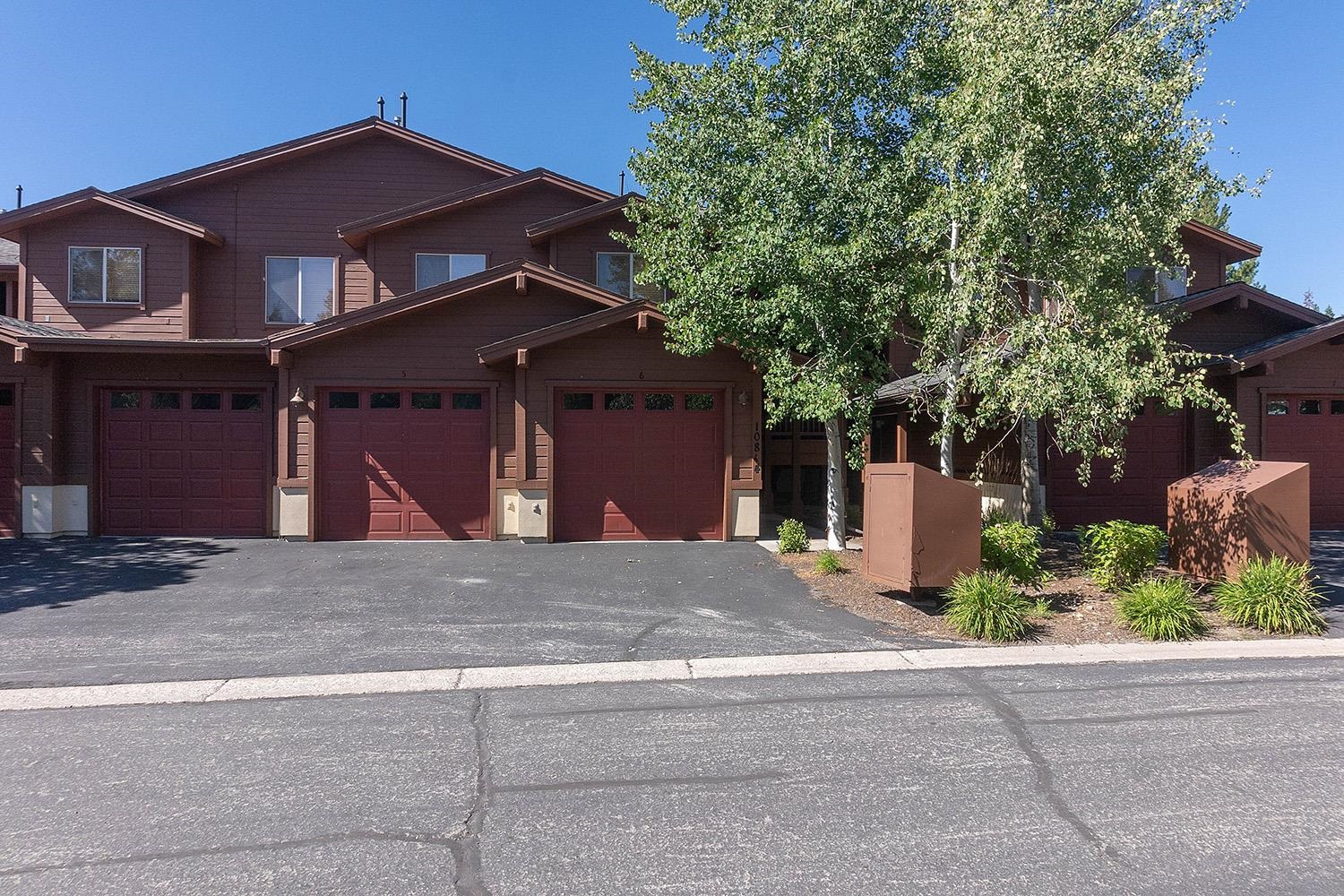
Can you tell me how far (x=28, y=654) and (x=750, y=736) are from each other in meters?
6.70

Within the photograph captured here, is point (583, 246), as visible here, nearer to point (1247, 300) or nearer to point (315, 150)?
point (315, 150)

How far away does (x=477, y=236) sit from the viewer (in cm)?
1672

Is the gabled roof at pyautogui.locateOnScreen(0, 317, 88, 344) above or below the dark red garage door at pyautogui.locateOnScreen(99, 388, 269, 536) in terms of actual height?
above

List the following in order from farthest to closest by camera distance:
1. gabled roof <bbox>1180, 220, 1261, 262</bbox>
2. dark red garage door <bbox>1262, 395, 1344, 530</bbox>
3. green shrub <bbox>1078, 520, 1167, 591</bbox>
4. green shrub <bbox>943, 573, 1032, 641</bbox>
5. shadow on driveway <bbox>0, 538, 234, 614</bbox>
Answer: gabled roof <bbox>1180, 220, 1261, 262</bbox>, dark red garage door <bbox>1262, 395, 1344, 530</bbox>, shadow on driveway <bbox>0, 538, 234, 614</bbox>, green shrub <bbox>1078, 520, 1167, 591</bbox>, green shrub <bbox>943, 573, 1032, 641</bbox>

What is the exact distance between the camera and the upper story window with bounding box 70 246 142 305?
15.4 m

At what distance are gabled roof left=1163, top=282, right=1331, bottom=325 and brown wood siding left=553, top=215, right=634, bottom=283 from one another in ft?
36.8

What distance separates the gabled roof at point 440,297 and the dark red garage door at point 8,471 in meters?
5.56

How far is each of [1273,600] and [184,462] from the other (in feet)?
55.7

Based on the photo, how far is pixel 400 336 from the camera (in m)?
13.9

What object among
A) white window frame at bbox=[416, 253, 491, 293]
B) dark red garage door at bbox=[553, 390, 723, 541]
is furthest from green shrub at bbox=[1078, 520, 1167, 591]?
white window frame at bbox=[416, 253, 491, 293]

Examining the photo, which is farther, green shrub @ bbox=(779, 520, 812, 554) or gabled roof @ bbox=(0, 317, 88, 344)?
gabled roof @ bbox=(0, 317, 88, 344)

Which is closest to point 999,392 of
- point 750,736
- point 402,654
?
point 750,736

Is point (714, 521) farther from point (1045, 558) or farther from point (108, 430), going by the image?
point (108, 430)

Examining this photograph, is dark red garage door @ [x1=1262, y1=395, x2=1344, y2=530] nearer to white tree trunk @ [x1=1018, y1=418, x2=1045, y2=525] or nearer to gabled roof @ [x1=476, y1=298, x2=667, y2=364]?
white tree trunk @ [x1=1018, y1=418, x2=1045, y2=525]
